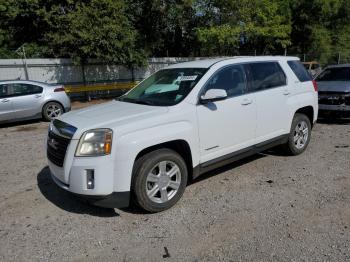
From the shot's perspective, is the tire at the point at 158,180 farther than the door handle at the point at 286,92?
No

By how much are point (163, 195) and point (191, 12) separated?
19.2 metres

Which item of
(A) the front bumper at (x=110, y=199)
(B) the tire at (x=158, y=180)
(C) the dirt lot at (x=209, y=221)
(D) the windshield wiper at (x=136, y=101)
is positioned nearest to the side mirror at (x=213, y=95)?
(D) the windshield wiper at (x=136, y=101)

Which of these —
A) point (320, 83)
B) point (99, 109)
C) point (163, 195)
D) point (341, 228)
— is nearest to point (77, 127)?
point (99, 109)

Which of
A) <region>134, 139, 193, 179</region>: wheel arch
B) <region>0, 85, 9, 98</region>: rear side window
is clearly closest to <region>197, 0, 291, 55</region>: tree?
<region>0, 85, 9, 98</region>: rear side window

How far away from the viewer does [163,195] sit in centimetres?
440

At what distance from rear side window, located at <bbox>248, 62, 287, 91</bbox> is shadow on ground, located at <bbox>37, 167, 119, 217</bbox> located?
281 cm

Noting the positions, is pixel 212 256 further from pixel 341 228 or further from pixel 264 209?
pixel 341 228

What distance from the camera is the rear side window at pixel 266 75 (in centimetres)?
550

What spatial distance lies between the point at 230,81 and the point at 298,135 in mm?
2103

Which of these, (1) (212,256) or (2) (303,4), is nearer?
(1) (212,256)

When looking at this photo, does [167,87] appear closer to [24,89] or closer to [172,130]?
[172,130]

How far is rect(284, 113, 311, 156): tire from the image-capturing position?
Result: 247 inches

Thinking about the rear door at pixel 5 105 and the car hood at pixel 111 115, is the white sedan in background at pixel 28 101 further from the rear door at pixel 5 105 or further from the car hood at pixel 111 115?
the car hood at pixel 111 115

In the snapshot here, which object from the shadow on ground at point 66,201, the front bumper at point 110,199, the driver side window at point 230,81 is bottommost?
the shadow on ground at point 66,201
